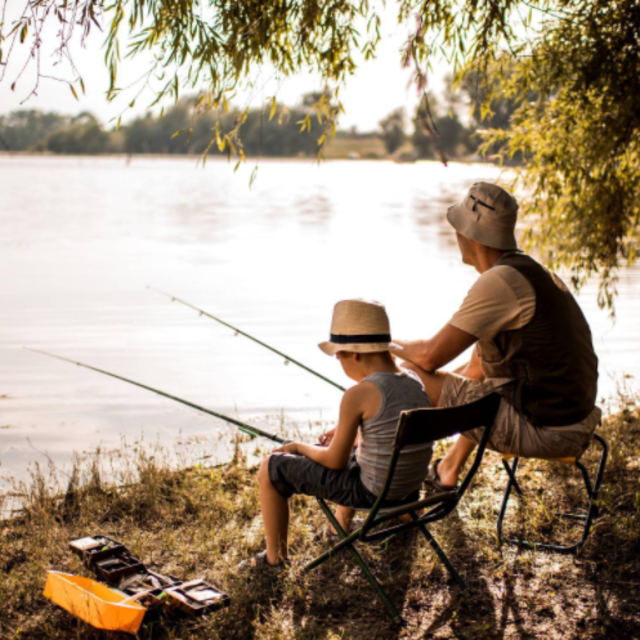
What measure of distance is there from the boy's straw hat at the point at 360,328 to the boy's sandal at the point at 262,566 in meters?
0.92

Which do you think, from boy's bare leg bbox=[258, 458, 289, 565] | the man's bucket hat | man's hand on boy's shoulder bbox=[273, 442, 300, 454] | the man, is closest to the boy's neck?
the man

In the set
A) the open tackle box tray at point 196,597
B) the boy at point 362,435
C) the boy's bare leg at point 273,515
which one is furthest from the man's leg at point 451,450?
the open tackle box tray at point 196,597

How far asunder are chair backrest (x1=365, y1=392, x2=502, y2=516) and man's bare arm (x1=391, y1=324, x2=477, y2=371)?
330 millimetres

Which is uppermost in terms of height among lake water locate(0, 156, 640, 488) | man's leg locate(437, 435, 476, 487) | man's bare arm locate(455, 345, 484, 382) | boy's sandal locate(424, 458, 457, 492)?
man's bare arm locate(455, 345, 484, 382)

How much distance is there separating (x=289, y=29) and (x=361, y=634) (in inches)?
114

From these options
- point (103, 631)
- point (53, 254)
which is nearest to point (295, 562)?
point (103, 631)

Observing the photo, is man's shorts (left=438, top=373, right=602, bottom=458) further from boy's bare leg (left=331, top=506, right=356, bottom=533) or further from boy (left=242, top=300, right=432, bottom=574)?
boy's bare leg (left=331, top=506, right=356, bottom=533)

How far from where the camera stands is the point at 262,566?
3.47 metres

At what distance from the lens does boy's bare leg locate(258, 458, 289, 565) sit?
3328mm

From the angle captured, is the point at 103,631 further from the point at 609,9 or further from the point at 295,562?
the point at 609,9

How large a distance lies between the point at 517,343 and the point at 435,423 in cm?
71

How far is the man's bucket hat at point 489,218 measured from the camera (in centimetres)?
340

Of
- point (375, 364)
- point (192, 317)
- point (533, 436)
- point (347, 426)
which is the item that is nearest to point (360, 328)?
point (375, 364)

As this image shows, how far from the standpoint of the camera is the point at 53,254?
17469mm
